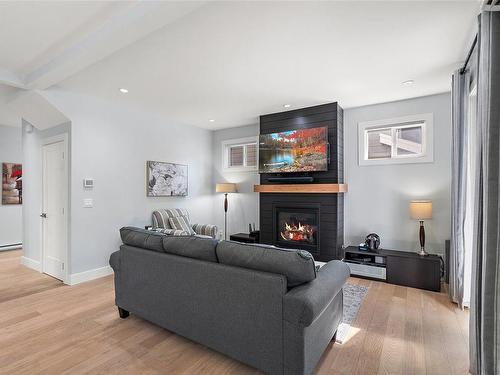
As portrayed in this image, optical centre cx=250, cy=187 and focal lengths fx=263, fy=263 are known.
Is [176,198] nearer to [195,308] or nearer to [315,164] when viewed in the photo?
[315,164]

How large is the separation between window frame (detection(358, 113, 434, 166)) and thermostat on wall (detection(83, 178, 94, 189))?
430 cm

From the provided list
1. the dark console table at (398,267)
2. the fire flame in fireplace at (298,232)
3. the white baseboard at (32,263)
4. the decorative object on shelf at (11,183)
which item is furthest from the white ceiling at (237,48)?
the decorative object on shelf at (11,183)

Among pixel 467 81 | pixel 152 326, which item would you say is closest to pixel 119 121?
pixel 152 326

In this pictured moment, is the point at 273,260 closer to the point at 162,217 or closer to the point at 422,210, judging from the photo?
the point at 422,210

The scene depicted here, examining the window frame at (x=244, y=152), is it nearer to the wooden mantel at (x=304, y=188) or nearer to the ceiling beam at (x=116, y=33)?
the wooden mantel at (x=304, y=188)

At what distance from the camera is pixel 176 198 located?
212 inches

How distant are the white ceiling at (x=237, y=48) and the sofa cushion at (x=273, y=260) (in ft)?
5.93

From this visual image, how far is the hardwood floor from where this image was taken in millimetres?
1977

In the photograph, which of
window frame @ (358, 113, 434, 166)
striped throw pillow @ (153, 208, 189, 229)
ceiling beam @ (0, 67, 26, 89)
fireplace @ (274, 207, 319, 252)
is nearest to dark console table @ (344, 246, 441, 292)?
fireplace @ (274, 207, 319, 252)

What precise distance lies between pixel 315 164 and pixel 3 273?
5369 millimetres

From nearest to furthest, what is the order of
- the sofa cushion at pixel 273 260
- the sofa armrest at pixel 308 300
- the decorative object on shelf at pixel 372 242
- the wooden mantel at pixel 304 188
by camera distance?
the sofa armrest at pixel 308 300, the sofa cushion at pixel 273 260, the decorative object on shelf at pixel 372 242, the wooden mantel at pixel 304 188

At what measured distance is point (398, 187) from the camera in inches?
165

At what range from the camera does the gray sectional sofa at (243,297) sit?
1.69 metres

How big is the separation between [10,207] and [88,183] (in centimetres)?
356
